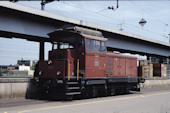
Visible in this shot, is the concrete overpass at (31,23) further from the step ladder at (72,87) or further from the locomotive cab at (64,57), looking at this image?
the step ladder at (72,87)

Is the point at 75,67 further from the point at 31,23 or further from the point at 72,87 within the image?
the point at 31,23

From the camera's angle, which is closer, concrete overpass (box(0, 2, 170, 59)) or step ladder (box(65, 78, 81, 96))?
step ladder (box(65, 78, 81, 96))

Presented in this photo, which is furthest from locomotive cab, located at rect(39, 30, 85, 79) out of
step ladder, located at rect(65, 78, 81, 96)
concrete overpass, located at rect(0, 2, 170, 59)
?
concrete overpass, located at rect(0, 2, 170, 59)

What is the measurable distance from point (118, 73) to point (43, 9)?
27.3ft

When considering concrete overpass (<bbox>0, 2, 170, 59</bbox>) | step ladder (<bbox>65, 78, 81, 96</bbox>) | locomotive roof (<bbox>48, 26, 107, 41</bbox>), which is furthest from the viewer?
concrete overpass (<bbox>0, 2, 170, 59</bbox>)

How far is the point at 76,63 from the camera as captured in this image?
39.7ft

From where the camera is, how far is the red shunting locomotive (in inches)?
449

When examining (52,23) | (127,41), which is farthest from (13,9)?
(127,41)

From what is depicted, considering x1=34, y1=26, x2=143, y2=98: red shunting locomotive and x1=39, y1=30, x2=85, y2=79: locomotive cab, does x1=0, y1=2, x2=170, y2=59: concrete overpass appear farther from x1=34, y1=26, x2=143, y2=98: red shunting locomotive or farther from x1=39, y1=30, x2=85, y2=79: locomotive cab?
x1=39, y1=30, x2=85, y2=79: locomotive cab

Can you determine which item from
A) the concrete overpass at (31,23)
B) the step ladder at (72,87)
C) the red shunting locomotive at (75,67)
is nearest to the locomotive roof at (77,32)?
the red shunting locomotive at (75,67)

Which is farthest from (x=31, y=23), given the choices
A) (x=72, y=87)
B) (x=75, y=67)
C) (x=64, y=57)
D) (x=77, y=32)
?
(x=72, y=87)

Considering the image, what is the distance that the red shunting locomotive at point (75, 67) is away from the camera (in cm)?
1141

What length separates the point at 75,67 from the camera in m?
12.0

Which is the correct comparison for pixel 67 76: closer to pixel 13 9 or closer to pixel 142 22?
pixel 13 9
